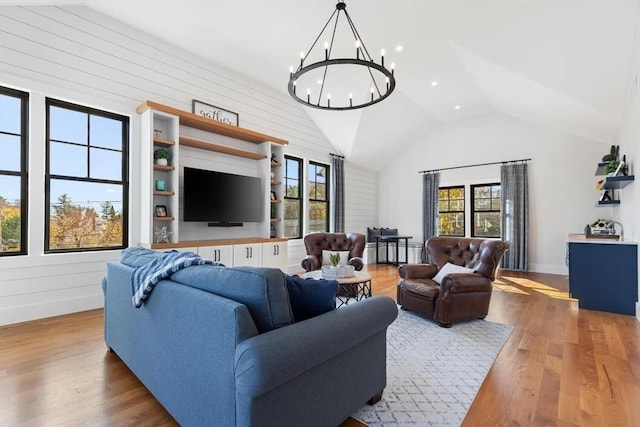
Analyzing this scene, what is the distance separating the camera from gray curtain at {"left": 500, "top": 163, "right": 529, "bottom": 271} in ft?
21.5

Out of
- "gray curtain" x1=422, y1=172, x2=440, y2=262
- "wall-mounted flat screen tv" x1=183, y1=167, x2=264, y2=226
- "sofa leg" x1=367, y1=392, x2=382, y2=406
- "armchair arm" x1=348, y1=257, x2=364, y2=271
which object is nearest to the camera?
"sofa leg" x1=367, y1=392, x2=382, y2=406

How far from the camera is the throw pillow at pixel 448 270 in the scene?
11.6ft

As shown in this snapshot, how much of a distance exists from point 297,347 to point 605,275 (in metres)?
4.45

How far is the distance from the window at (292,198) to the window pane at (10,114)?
4024 millimetres

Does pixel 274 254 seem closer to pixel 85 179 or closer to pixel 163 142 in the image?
pixel 163 142

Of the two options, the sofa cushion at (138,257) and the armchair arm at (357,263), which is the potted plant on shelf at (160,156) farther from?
the armchair arm at (357,263)

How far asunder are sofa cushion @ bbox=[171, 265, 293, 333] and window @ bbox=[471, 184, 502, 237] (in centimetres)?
706

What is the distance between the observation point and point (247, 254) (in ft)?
16.4

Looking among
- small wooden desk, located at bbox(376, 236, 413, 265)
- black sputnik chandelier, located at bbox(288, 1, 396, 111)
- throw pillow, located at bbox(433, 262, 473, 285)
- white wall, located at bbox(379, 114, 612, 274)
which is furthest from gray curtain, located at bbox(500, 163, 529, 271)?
throw pillow, located at bbox(433, 262, 473, 285)

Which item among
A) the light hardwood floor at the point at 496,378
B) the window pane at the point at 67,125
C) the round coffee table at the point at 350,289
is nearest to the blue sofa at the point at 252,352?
the light hardwood floor at the point at 496,378

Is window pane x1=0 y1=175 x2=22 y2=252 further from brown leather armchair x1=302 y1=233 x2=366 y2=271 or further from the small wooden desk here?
the small wooden desk

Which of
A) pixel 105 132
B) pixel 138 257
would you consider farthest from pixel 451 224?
pixel 105 132

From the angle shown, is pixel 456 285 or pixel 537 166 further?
pixel 537 166

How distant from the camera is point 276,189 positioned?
5.89m
